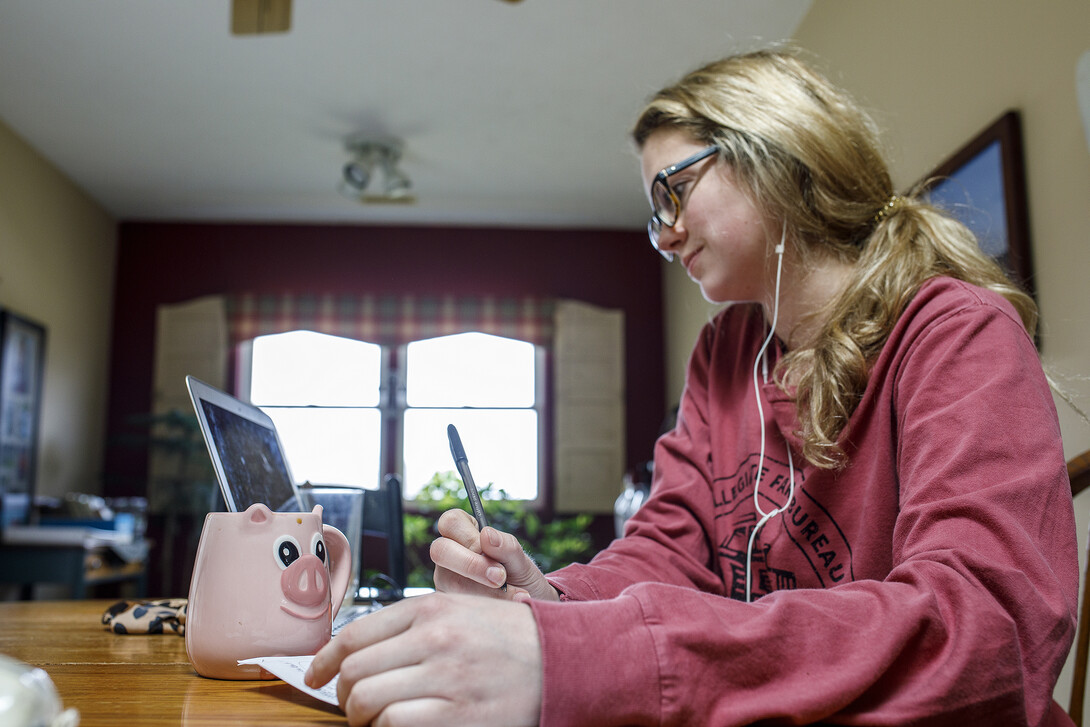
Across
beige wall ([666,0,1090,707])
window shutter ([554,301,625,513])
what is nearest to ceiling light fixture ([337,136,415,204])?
window shutter ([554,301,625,513])

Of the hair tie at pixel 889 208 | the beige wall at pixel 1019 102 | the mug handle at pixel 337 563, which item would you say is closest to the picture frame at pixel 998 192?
the beige wall at pixel 1019 102

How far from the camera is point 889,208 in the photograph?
1.12 metres

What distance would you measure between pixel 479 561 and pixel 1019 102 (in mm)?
1938

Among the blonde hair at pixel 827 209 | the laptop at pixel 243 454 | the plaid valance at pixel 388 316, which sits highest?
the plaid valance at pixel 388 316

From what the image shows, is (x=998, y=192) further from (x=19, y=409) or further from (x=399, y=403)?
(x=19, y=409)

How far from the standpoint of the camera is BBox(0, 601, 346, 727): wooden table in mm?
566

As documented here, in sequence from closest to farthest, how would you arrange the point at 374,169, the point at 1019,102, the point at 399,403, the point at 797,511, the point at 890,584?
the point at 890,584
the point at 797,511
the point at 1019,102
the point at 374,169
the point at 399,403

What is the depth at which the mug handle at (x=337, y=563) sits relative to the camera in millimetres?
798

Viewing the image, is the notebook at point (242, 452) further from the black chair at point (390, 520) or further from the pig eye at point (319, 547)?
the black chair at point (390, 520)

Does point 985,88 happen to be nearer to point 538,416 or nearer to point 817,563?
point 817,563

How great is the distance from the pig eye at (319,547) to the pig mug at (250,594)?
0.7 inches

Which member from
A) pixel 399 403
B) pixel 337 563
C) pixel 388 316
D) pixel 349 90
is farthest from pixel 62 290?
pixel 337 563

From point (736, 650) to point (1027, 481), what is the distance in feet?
1.01

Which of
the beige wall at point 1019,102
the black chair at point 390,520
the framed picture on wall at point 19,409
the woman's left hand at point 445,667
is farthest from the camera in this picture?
the framed picture on wall at point 19,409
